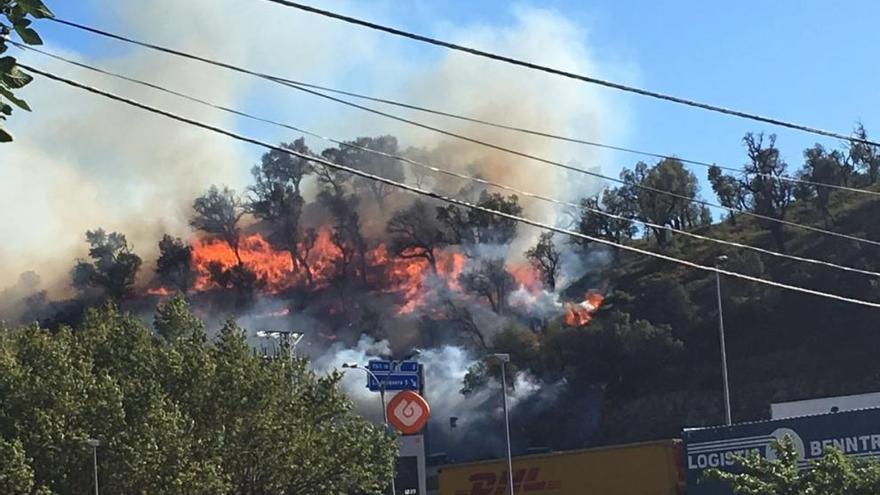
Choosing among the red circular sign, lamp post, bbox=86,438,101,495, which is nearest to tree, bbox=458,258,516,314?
the red circular sign

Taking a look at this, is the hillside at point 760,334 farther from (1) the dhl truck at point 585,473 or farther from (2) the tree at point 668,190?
(1) the dhl truck at point 585,473

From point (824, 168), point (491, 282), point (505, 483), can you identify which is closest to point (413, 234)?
point (491, 282)

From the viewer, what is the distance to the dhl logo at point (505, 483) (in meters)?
42.5

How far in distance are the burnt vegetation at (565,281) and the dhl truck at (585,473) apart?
35.4 metres

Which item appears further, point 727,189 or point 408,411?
point 727,189

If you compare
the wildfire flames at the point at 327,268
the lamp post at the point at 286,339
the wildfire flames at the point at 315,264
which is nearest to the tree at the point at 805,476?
the lamp post at the point at 286,339

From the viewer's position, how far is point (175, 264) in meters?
128

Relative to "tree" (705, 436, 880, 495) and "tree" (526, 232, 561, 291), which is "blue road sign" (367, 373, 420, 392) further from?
"tree" (526, 232, 561, 291)

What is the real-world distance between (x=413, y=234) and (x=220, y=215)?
22081 millimetres

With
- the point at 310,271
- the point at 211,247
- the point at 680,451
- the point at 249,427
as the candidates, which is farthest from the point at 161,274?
the point at 680,451

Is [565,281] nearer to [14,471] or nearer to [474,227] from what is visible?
[474,227]

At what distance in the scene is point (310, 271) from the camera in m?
128

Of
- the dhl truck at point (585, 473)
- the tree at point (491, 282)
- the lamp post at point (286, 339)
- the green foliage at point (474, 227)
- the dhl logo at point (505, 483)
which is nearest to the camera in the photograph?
the dhl truck at point (585, 473)

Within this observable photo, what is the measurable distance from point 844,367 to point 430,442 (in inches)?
1383
